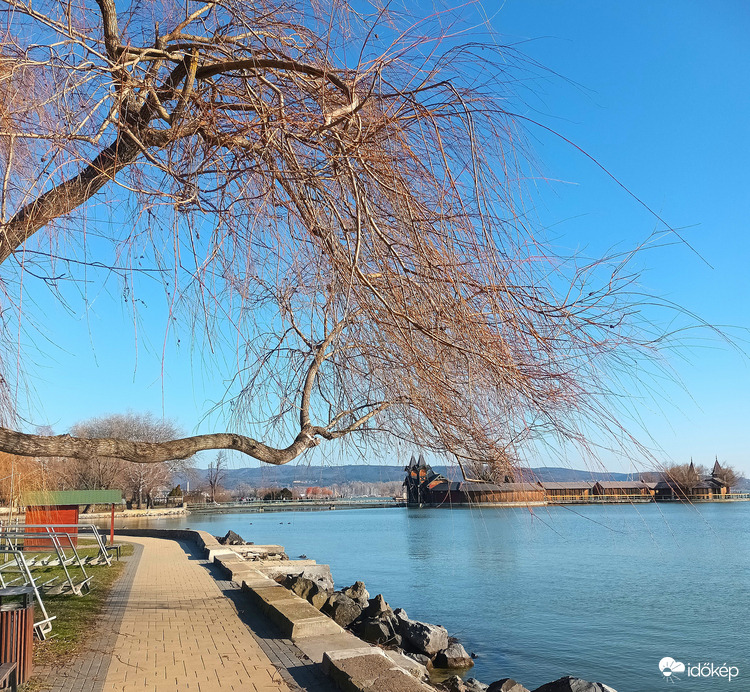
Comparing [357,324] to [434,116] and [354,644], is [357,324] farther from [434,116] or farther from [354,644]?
[354,644]

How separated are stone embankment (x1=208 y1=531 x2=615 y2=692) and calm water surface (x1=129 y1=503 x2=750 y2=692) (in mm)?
1377

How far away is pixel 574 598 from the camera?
20078 mm

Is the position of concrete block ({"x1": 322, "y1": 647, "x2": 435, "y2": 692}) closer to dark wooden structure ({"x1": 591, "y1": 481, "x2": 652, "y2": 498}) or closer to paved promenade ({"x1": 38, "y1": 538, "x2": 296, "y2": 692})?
paved promenade ({"x1": 38, "y1": 538, "x2": 296, "y2": 692})

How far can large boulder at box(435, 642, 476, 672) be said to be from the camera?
11.9 m

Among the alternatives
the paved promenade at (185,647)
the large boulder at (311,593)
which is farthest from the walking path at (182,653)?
the large boulder at (311,593)

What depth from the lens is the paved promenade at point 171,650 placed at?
18.6 ft

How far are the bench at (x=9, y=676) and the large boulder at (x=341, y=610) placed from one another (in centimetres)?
728

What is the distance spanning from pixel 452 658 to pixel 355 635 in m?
3.07

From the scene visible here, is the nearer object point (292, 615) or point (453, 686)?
point (292, 615)

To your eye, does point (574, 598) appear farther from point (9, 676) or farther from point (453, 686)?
point (9, 676)

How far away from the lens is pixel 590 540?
3988 cm

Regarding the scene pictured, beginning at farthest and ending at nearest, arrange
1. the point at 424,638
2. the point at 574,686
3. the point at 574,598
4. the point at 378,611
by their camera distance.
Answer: the point at 574,598 < the point at 378,611 < the point at 424,638 < the point at 574,686

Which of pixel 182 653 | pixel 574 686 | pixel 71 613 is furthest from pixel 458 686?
pixel 71 613

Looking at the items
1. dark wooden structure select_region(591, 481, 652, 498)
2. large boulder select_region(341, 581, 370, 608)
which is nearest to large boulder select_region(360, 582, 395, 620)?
large boulder select_region(341, 581, 370, 608)
